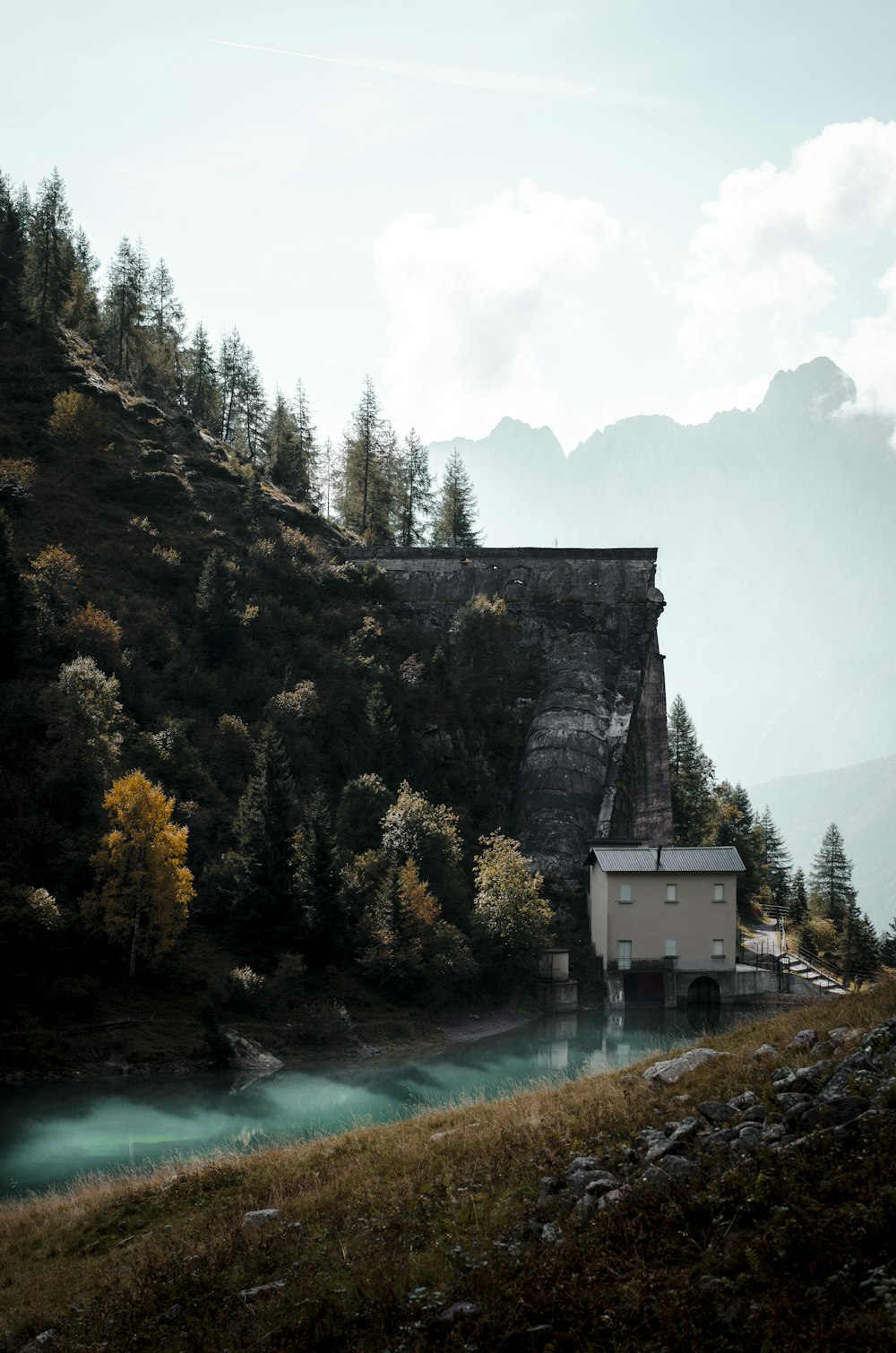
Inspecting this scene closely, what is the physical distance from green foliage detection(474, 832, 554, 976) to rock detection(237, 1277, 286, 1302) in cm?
3932

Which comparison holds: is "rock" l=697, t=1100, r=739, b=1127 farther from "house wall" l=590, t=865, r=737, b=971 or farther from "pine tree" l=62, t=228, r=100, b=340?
"pine tree" l=62, t=228, r=100, b=340

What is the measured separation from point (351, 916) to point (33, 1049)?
17134mm

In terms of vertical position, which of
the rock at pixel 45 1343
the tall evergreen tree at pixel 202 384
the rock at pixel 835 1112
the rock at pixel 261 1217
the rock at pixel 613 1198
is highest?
the tall evergreen tree at pixel 202 384

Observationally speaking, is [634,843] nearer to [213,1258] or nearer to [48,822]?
[48,822]

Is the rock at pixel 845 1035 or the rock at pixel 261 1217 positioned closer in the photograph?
the rock at pixel 261 1217

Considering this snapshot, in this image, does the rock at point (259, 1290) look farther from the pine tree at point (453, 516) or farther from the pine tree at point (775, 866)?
the pine tree at point (453, 516)

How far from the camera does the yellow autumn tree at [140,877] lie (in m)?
41.1

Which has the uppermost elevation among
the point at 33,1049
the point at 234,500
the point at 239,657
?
the point at 234,500

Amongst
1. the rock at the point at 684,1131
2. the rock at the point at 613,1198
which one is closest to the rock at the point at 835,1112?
the rock at the point at 684,1131

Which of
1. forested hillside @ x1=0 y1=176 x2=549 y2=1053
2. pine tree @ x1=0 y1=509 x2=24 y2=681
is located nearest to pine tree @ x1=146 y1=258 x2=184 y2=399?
forested hillside @ x1=0 y1=176 x2=549 y2=1053

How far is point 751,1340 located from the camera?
9773 mm

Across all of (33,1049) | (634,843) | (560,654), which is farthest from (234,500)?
(33,1049)

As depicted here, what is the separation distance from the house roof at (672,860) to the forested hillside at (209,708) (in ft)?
16.6

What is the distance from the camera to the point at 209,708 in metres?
62.2
